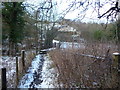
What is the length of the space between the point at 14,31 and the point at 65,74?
145 inches

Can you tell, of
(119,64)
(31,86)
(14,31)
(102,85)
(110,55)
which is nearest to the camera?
(119,64)

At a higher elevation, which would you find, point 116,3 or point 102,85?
point 116,3

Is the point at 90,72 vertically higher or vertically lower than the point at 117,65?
lower

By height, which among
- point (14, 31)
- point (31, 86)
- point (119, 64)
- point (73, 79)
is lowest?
point (31, 86)

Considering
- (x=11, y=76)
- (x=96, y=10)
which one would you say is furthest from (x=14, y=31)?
(x=96, y=10)

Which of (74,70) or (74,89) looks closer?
(74,89)

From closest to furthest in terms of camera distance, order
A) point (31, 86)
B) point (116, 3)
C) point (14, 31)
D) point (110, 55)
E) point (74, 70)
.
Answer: point (116, 3), point (110, 55), point (74, 70), point (31, 86), point (14, 31)

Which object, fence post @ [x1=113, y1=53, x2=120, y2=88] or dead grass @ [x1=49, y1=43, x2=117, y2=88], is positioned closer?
fence post @ [x1=113, y1=53, x2=120, y2=88]

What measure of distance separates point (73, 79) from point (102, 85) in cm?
40

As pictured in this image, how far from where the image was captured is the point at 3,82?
1.66 metres

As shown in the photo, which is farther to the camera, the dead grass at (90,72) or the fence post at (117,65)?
the dead grass at (90,72)

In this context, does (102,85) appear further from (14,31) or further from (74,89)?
(14,31)

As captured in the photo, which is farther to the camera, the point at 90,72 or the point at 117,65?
the point at 90,72

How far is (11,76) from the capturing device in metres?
2.23
